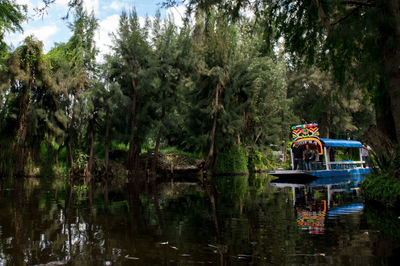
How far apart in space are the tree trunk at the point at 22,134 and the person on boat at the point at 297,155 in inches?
739

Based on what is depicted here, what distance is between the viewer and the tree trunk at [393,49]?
797 cm

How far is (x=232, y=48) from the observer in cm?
3181

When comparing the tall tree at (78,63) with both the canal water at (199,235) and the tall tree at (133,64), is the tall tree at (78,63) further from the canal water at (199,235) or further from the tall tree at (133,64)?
the canal water at (199,235)

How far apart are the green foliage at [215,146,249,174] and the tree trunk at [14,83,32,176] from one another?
16036 millimetres

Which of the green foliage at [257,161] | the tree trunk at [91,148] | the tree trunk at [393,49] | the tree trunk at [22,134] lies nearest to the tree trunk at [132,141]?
the tree trunk at [91,148]

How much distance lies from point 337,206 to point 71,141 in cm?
2161

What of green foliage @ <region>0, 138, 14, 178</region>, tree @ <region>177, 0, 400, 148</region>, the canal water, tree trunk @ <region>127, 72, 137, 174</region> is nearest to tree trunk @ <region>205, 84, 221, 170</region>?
tree trunk @ <region>127, 72, 137, 174</region>

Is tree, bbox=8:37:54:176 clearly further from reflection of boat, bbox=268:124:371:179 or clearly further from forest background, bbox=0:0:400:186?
reflection of boat, bbox=268:124:371:179

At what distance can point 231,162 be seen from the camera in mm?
33000

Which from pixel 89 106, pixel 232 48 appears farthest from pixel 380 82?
pixel 232 48

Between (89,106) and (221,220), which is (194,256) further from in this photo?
(89,106)

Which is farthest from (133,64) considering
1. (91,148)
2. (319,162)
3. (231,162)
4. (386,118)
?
(386,118)

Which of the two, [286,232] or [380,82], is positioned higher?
[380,82]

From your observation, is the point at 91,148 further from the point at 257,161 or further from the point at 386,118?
the point at 386,118
